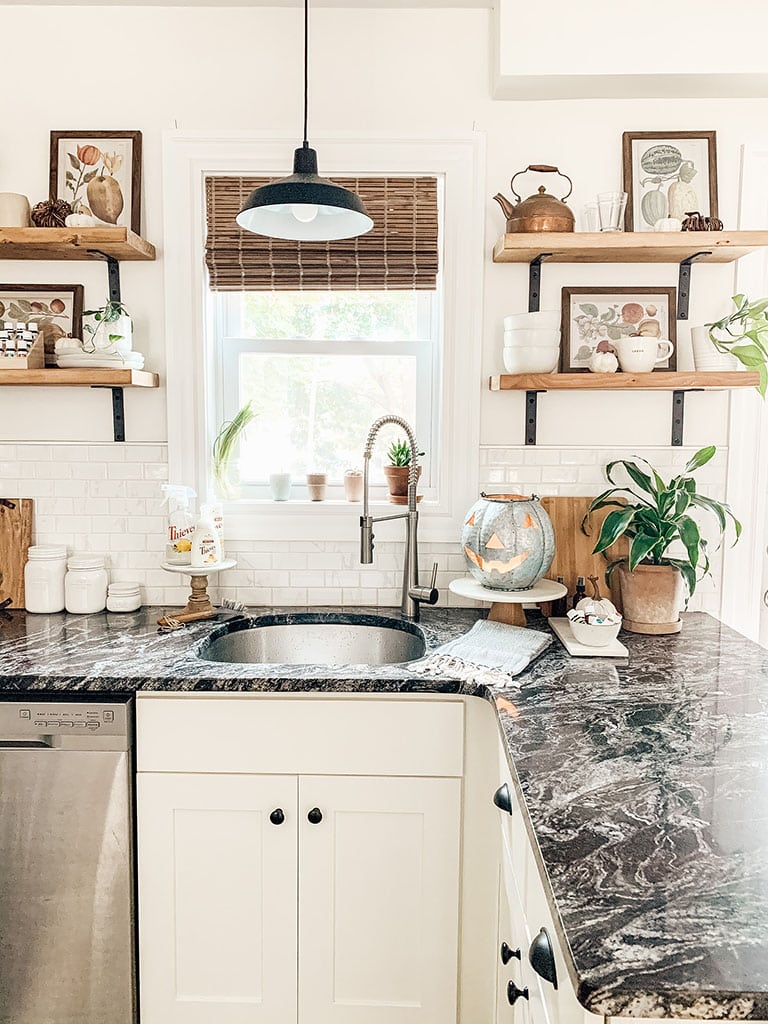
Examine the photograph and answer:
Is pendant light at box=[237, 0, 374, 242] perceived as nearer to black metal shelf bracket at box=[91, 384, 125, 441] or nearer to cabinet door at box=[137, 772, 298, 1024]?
black metal shelf bracket at box=[91, 384, 125, 441]

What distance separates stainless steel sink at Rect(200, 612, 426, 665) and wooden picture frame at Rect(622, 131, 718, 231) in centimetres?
139

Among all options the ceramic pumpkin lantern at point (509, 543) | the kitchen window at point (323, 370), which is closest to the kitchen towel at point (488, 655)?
the ceramic pumpkin lantern at point (509, 543)

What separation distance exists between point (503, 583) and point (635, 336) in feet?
2.63

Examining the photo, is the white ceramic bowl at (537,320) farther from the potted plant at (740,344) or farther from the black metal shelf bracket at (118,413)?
the black metal shelf bracket at (118,413)

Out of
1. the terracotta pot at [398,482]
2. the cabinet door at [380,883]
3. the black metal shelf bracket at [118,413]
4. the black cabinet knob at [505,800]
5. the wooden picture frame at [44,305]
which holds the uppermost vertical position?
the wooden picture frame at [44,305]

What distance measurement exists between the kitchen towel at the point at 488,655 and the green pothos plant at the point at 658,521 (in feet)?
1.06

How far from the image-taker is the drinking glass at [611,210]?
2361 mm

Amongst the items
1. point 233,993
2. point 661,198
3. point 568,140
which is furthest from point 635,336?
point 233,993

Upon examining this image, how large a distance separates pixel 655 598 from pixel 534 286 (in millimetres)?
979

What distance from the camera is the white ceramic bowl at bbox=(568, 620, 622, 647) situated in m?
2.12

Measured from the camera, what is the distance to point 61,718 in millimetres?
1946

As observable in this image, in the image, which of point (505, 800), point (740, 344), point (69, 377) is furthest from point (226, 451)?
point (740, 344)

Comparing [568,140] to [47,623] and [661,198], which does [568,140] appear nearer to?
[661,198]

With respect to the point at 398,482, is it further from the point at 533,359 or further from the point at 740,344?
the point at 740,344
